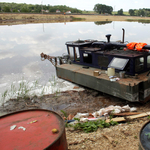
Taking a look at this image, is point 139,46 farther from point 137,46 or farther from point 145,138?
point 145,138

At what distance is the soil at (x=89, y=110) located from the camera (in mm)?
4523

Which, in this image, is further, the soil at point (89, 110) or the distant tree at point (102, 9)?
the distant tree at point (102, 9)

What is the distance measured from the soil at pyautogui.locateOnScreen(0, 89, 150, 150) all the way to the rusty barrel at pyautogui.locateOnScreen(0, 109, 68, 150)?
1166 mm

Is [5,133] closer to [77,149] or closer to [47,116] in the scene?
[47,116]

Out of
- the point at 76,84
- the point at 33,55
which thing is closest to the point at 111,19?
the point at 33,55

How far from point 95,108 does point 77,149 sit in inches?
182

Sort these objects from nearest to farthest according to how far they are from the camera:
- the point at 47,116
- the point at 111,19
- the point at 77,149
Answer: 1. the point at 47,116
2. the point at 77,149
3. the point at 111,19

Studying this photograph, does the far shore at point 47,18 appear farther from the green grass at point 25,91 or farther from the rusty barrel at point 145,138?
the rusty barrel at point 145,138

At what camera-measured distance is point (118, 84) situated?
8.72 metres

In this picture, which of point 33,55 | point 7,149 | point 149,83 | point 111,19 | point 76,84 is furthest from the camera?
point 111,19

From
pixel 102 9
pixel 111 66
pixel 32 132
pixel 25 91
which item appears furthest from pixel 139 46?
pixel 102 9

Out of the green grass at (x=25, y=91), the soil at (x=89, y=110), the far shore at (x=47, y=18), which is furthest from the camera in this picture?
the far shore at (x=47, y=18)

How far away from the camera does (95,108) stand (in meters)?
8.88

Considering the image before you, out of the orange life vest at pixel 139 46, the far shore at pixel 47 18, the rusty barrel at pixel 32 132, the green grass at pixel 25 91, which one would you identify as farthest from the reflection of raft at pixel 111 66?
the far shore at pixel 47 18
